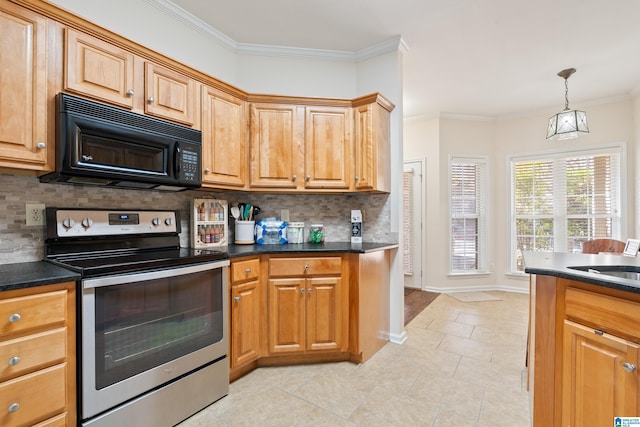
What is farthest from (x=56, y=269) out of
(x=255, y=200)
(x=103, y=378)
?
(x=255, y=200)

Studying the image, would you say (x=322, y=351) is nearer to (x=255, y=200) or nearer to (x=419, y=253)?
(x=255, y=200)

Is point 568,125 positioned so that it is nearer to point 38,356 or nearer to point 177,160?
point 177,160

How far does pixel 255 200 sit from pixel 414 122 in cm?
322

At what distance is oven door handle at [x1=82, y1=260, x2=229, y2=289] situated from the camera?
54.7 inches

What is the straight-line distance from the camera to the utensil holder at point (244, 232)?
2656mm

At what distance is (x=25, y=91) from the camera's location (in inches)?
57.0

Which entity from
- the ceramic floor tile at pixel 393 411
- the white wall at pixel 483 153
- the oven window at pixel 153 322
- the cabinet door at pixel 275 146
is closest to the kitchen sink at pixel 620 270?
the ceramic floor tile at pixel 393 411

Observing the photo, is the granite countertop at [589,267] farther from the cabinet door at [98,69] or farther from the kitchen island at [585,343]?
the cabinet door at [98,69]

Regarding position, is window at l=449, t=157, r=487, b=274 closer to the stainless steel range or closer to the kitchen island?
the kitchen island

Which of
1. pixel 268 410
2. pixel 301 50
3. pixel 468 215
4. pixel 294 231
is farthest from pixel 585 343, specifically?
pixel 468 215

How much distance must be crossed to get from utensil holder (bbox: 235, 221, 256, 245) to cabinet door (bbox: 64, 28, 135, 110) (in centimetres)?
120

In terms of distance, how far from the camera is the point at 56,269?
1.46 metres

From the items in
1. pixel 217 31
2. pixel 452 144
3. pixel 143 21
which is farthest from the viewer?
pixel 452 144

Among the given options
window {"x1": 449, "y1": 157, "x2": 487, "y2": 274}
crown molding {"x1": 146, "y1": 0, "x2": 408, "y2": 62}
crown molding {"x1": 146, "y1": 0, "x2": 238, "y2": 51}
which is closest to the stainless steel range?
crown molding {"x1": 146, "y1": 0, "x2": 238, "y2": 51}
